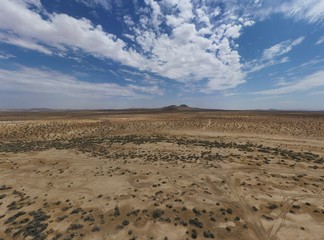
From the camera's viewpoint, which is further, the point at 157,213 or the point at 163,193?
the point at 163,193

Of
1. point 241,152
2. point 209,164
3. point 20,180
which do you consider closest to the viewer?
point 20,180

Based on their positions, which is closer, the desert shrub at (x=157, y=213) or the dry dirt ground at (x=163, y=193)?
the dry dirt ground at (x=163, y=193)

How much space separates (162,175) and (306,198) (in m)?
11.6

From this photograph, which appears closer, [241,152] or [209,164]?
[209,164]

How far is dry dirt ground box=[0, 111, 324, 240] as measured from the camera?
1086 centimetres

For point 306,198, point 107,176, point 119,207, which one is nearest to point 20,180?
point 107,176

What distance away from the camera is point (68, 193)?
Result: 601 inches

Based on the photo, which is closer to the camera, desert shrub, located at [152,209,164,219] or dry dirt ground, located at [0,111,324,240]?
dry dirt ground, located at [0,111,324,240]

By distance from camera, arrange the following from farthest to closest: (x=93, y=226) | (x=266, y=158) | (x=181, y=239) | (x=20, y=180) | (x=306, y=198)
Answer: (x=266, y=158) < (x=20, y=180) < (x=306, y=198) < (x=93, y=226) < (x=181, y=239)

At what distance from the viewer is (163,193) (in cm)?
1507

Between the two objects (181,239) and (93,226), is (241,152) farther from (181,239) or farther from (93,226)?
(93,226)

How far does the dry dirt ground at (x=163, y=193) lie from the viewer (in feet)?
35.6

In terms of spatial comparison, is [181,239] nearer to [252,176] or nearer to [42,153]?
[252,176]

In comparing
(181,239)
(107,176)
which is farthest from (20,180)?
(181,239)
